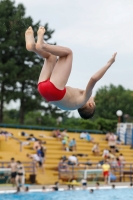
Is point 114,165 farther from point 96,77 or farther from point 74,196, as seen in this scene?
point 96,77

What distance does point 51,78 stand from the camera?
7.38 metres

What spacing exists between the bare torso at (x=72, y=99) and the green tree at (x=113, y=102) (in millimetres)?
45265

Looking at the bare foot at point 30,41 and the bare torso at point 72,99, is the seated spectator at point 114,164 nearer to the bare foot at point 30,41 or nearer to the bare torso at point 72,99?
the bare torso at point 72,99

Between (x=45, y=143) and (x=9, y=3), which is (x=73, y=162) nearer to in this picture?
(x=45, y=143)

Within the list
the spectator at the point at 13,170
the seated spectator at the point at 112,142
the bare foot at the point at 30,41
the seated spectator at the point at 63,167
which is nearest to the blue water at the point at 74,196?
the spectator at the point at 13,170

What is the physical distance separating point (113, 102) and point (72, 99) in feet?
161

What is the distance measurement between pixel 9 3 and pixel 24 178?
17399 mm

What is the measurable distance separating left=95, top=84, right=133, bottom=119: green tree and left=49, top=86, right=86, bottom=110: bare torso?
149 feet

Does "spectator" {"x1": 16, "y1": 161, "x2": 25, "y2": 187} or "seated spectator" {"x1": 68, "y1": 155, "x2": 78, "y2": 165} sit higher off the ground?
"seated spectator" {"x1": 68, "y1": 155, "x2": 78, "y2": 165}

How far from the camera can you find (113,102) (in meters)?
56.4

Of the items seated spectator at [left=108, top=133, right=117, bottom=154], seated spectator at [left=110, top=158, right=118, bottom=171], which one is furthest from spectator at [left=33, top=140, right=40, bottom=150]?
seated spectator at [left=108, top=133, right=117, bottom=154]

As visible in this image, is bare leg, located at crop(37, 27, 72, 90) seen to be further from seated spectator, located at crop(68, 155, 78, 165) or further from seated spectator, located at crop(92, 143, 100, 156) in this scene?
seated spectator, located at crop(92, 143, 100, 156)

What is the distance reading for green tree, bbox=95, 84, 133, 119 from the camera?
5475 centimetres

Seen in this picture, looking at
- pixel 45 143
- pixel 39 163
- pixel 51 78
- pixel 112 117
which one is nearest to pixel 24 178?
pixel 39 163
